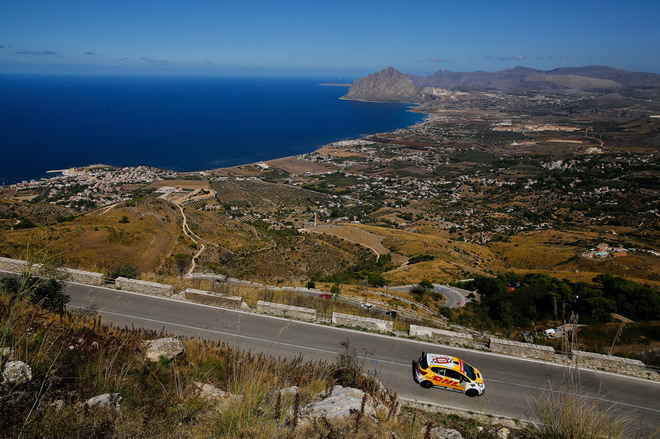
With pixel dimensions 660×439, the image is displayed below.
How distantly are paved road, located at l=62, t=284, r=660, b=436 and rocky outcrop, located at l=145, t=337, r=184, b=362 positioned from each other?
1.28m

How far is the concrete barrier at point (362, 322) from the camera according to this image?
32.7 feet

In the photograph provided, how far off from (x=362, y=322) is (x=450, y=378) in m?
2.97

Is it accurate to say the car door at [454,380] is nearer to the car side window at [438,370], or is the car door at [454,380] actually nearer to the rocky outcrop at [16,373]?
the car side window at [438,370]

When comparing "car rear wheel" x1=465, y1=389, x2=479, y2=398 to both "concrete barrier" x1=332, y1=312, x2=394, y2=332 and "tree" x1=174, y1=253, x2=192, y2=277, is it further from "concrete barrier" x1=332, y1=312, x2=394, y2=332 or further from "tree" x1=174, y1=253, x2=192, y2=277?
"tree" x1=174, y1=253, x2=192, y2=277

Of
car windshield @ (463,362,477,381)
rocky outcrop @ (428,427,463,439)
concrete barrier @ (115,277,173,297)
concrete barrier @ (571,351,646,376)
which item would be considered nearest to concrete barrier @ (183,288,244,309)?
concrete barrier @ (115,277,173,297)

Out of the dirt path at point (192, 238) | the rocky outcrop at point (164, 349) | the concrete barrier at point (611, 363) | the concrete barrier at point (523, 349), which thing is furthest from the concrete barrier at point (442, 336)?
the dirt path at point (192, 238)

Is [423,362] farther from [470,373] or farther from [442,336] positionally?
[442,336]

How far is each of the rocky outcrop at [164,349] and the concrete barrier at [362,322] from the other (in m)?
4.56

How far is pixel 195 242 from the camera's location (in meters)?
27.2

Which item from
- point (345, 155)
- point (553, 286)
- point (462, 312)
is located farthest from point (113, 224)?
point (345, 155)

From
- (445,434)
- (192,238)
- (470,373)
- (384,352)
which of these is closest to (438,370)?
(470,373)

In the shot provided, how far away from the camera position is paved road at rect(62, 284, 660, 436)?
746cm

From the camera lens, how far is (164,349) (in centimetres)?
623

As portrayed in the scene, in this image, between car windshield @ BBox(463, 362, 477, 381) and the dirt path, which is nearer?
car windshield @ BBox(463, 362, 477, 381)
